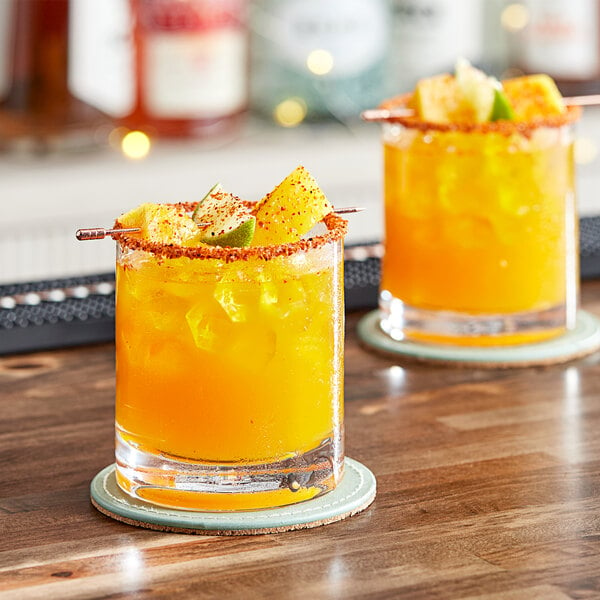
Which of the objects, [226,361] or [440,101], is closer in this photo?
[226,361]

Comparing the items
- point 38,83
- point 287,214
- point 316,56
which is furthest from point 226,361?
point 316,56

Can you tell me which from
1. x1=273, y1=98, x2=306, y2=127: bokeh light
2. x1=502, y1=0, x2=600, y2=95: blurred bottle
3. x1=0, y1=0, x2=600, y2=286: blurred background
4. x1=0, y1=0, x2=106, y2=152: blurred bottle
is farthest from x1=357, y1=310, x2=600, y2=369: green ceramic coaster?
x1=502, y1=0, x2=600, y2=95: blurred bottle

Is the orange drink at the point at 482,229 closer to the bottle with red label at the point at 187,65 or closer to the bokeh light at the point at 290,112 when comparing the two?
the bottle with red label at the point at 187,65

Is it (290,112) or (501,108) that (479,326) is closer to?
(501,108)

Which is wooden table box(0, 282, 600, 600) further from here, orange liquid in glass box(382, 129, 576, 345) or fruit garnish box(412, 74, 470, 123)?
fruit garnish box(412, 74, 470, 123)

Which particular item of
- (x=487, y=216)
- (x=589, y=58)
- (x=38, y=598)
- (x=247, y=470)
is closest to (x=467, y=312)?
(x=487, y=216)

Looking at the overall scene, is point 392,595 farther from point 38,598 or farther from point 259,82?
point 259,82
